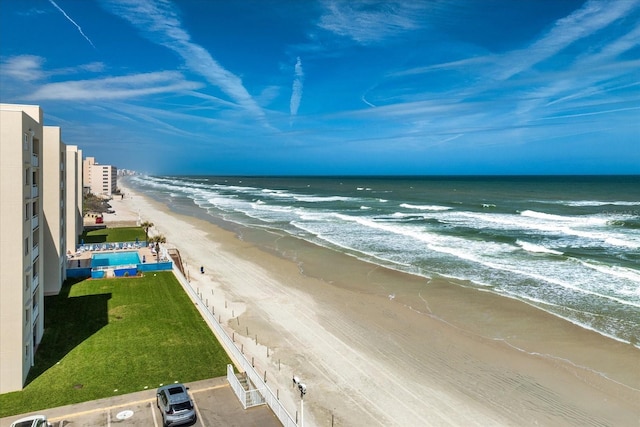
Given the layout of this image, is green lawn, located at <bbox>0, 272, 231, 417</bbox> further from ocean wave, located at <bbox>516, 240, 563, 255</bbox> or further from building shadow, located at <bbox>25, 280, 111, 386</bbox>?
ocean wave, located at <bbox>516, 240, 563, 255</bbox>

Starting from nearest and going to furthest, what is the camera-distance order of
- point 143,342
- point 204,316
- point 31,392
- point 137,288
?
point 31,392, point 143,342, point 204,316, point 137,288

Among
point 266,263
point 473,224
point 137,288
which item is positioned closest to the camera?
point 137,288

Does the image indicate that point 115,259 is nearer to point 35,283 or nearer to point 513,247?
point 35,283

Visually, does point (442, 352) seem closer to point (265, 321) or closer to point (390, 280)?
point (265, 321)

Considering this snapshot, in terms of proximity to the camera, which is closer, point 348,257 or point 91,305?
point 91,305

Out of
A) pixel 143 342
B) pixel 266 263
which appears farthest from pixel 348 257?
pixel 143 342

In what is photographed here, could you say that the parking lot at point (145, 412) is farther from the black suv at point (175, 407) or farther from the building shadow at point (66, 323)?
the building shadow at point (66, 323)

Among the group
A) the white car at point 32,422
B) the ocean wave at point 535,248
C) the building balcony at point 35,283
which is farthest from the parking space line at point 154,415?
the ocean wave at point 535,248

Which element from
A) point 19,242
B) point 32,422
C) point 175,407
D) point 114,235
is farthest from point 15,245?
point 114,235
